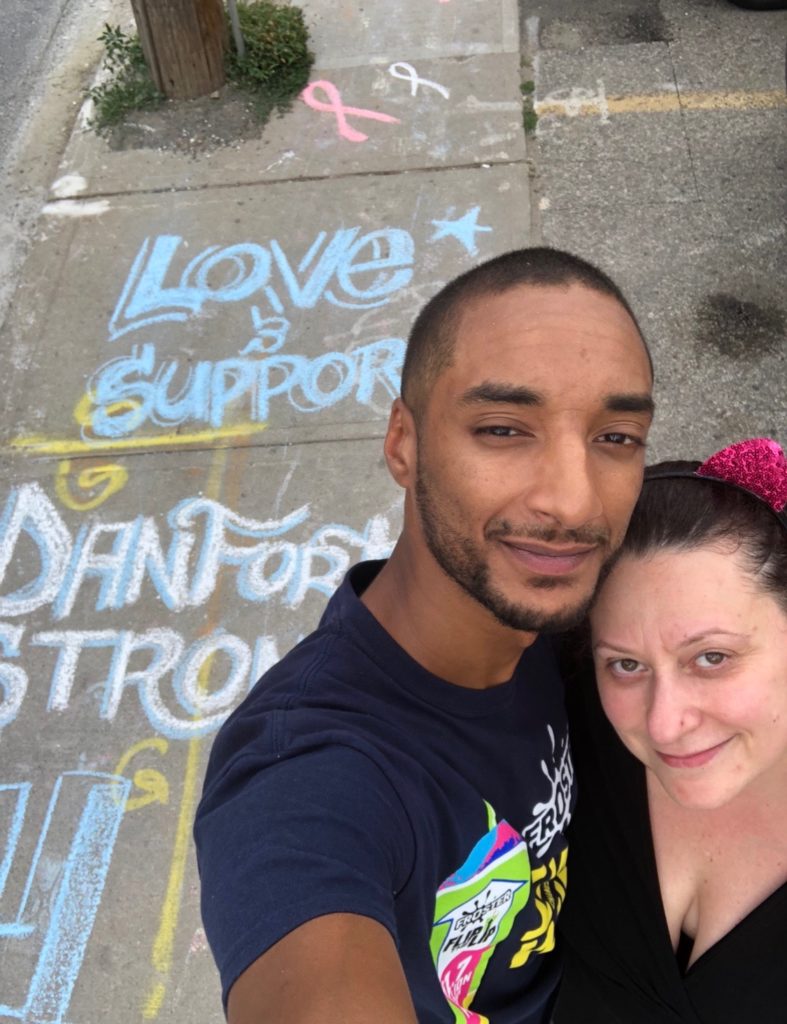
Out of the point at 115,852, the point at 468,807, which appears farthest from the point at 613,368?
the point at 115,852

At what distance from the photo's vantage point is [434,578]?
1618 mm

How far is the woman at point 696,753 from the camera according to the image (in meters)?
1.55

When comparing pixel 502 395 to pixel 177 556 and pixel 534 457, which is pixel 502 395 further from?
pixel 177 556

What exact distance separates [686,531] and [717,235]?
362cm

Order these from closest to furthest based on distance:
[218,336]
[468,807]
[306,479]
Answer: [468,807], [306,479], [218,336]

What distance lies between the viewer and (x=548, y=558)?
1499 mm

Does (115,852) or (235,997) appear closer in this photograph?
(235,997)

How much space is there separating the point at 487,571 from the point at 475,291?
502 mm

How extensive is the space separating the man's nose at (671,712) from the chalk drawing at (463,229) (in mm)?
3555

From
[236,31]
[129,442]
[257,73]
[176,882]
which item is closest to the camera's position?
[176,882]

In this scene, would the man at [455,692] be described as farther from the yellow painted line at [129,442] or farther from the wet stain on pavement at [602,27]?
the wet stain on pavement at [602,27]

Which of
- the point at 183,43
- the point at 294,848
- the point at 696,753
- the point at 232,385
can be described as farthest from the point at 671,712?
the point at 183,43

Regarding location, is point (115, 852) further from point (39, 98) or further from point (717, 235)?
point (39, 98)

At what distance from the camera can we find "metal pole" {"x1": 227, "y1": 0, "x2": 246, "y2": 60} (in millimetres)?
5578
